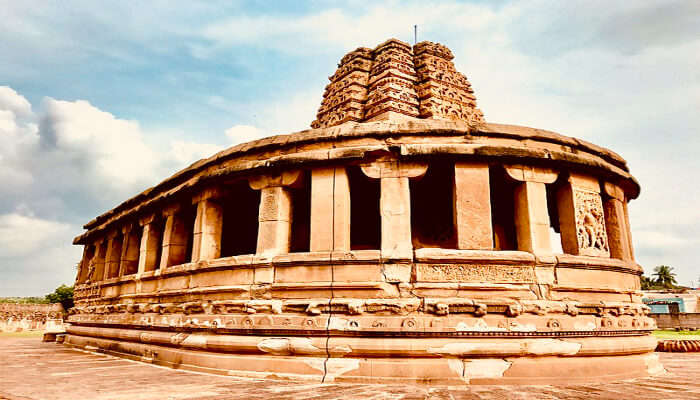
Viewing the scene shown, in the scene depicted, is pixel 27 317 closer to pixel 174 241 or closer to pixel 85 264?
pixel 85 264

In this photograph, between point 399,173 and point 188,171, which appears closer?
point 399,173

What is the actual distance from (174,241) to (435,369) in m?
6.43

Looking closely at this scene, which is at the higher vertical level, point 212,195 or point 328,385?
point 212,195

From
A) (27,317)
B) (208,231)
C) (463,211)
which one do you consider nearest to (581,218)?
(463,211)

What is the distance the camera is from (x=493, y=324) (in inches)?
225

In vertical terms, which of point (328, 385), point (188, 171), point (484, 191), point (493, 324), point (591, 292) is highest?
point (188, 171)

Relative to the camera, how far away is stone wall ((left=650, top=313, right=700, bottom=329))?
25375 mm

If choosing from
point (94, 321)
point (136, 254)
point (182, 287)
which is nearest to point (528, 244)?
point (182, 287)

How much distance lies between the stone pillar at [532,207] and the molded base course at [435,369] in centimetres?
168

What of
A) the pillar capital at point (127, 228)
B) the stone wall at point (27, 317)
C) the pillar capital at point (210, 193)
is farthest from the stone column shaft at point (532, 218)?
the stone wall at point (27, 317)

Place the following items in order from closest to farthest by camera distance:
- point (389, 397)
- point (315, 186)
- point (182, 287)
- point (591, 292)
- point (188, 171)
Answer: point (389, 397) → point (591, 292) → point (315, 186) → point (182, 287) → point (188, 171)

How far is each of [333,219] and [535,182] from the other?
3.28 metres

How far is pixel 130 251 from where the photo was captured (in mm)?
11805

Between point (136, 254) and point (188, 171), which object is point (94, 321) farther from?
point (188, 171)
